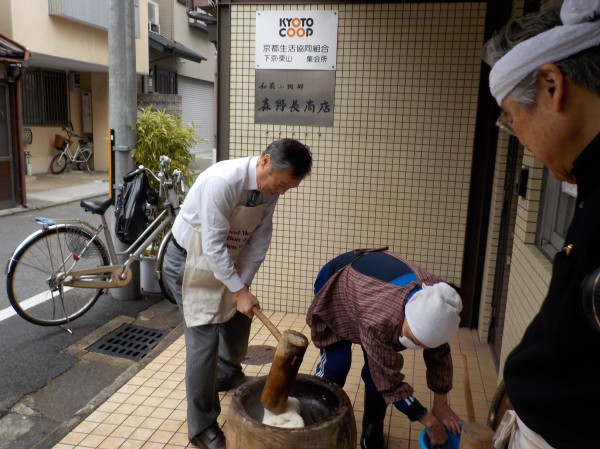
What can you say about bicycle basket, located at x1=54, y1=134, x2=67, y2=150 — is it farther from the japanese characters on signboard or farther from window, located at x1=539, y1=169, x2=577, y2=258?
window, located at x1=539, y1=169, x2=577, y2=258

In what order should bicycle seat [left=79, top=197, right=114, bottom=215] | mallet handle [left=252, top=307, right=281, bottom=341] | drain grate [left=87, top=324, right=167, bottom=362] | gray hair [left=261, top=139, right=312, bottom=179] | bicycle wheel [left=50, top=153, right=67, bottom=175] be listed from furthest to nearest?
bicycle wheel [left=50, top=153, right=67, bottom=175] < bicycle seat [left=79, top=197, right=114, bottom=215] < drain grate [left=87, top=324, right=167, bottom=362] < gray hair [left=261, top=139, right=312, bottom=179] < mallet handle [left=252, top=307, right=281, bottom=341]

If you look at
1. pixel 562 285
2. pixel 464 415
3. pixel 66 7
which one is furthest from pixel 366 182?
pixel 66 7

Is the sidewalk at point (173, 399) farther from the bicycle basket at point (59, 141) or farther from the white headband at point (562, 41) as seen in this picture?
the bicycle basket at point (59, 141)

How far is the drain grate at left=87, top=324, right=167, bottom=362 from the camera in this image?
4.62 metres

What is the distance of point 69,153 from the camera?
53.1ft

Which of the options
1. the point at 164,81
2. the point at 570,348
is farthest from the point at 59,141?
the point at 570,348

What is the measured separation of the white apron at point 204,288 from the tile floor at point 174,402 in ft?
2.64

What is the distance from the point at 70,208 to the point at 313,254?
7699 mm

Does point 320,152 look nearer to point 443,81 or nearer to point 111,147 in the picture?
point 443,81

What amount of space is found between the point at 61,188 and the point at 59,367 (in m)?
10.1

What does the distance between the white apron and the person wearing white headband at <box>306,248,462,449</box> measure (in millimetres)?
563

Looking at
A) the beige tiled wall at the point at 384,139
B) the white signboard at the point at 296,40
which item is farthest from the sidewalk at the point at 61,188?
the white signboard at the point at 296,40

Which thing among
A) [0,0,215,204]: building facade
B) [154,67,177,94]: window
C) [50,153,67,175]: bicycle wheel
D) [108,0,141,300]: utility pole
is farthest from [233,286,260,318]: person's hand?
[154,67,177,94]: window

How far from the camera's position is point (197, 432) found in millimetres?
3188
